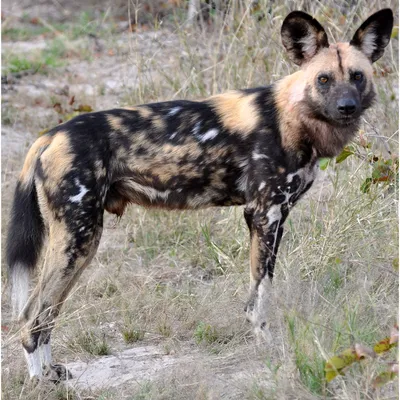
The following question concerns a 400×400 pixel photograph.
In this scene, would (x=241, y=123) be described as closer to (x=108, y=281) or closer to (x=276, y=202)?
(x=276, y=202)

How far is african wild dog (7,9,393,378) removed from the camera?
3.02 metres

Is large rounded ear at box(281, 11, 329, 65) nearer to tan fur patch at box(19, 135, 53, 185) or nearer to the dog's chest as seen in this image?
the dog's chest

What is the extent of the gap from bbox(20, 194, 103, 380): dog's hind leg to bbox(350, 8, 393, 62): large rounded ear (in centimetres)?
116

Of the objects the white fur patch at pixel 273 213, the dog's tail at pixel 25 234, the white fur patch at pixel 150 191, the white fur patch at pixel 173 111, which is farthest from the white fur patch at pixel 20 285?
the white fur patch at pixel 273 213

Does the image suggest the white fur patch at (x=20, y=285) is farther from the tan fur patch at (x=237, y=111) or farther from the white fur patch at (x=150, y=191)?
the tan fur patch at (x=237, y=111)

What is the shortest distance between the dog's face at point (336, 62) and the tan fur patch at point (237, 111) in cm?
21

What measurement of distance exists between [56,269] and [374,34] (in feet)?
4.89

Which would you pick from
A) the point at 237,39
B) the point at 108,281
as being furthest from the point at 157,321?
the point at 237,39

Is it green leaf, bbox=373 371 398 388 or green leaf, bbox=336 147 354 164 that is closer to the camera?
green leaf, bbox=373 371 398 388

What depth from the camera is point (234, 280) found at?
3.61m

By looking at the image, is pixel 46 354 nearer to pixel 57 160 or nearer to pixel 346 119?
pixel 57 160

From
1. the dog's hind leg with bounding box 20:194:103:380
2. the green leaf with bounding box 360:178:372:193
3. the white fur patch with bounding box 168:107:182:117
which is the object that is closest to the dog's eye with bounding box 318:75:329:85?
the white fur patch with bounding box 168:107:182:117

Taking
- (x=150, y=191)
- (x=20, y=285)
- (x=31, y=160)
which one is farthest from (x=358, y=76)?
(x=20, y=285)

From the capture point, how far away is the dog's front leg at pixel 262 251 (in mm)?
3090
